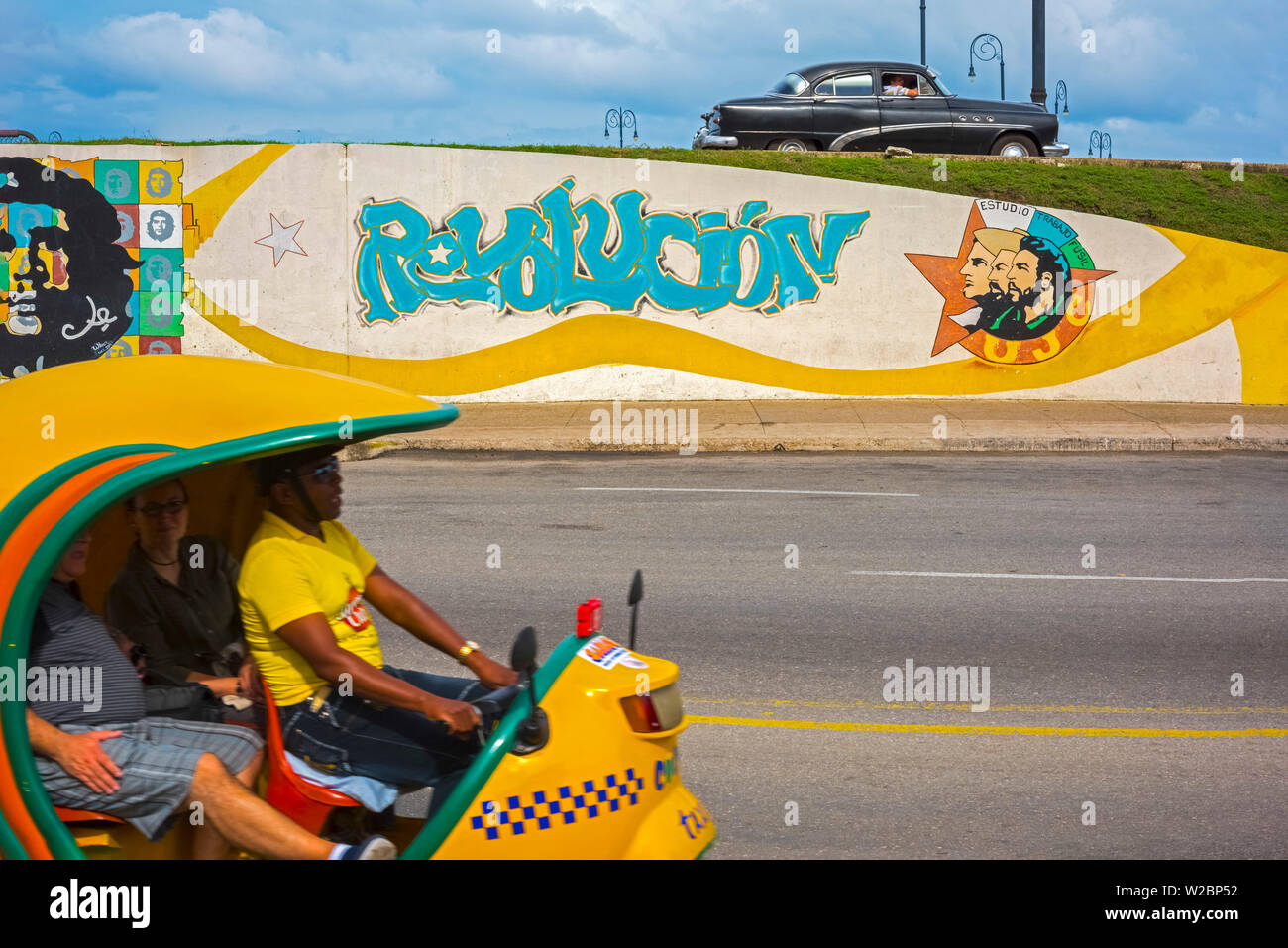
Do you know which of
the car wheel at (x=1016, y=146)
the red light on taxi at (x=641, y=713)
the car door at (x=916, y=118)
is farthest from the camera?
the car wheel at (x=1016, y=146)

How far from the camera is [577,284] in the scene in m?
17.8

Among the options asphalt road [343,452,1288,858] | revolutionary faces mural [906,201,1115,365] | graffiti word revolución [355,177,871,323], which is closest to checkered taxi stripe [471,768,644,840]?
A: asphalt road [343,452,1288,858]

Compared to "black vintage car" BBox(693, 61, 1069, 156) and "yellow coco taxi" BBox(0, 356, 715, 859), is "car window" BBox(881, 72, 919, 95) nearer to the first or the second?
"black vintage car" BBox(693, 61, 1069, 156)

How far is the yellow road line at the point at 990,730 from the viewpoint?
5617mm

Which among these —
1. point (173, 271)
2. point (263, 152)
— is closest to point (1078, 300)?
point (263, 152)

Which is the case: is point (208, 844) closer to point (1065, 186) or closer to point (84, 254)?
point (84, 254)

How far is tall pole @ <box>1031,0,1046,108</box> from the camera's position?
73.3ft

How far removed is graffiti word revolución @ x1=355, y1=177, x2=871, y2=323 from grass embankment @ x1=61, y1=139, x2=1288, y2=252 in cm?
137

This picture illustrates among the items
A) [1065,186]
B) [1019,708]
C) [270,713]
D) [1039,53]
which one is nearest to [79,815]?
[270,713]

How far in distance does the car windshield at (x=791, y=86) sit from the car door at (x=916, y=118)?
1425 mm

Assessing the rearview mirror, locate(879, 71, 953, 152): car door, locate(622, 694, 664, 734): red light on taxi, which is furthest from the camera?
locate(879, 71, 953, 152): car door

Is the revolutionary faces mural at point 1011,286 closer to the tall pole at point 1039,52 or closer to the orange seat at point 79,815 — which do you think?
the tall pole at point 1039,52

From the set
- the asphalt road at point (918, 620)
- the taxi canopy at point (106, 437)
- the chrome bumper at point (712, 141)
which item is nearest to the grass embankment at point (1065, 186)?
the chrome bumper at point (712, 141)

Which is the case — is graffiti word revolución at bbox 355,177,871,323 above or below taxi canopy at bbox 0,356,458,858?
above
